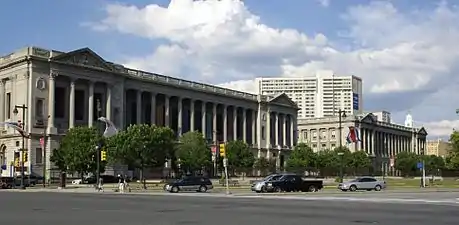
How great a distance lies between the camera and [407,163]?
582ft

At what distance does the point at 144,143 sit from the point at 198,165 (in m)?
27.2

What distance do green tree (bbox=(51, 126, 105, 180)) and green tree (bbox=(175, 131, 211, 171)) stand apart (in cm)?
2270

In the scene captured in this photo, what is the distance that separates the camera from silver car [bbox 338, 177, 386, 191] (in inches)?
2621

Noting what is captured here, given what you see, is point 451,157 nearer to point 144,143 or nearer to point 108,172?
point 144,143

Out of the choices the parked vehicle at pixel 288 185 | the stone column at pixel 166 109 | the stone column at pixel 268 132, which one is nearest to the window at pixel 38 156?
the stone column at pixel 166 109

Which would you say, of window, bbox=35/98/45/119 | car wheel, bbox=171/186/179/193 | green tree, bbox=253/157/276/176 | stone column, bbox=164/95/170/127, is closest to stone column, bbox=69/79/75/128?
window, bbox=35/98/45/119

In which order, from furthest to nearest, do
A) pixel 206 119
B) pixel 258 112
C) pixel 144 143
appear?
pixel 258 112 < pixel 206 119 < pixel 144 143

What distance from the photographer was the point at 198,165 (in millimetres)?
118062

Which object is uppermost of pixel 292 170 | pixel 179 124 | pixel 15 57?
pixel 15 57

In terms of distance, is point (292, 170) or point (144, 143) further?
Result: point (292, 170)

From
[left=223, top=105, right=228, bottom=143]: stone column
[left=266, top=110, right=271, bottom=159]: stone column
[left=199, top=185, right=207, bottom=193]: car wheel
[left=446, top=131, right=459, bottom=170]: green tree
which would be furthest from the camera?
[left=266, top=110, right=271, bottom=159]: stone column

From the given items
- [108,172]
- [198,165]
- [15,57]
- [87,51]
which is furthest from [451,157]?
[15,57]

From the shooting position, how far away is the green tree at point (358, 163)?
506ft

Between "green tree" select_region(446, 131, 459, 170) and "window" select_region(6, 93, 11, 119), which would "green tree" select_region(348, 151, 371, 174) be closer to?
"green tree" select_region(446, 131, 459, 170)
